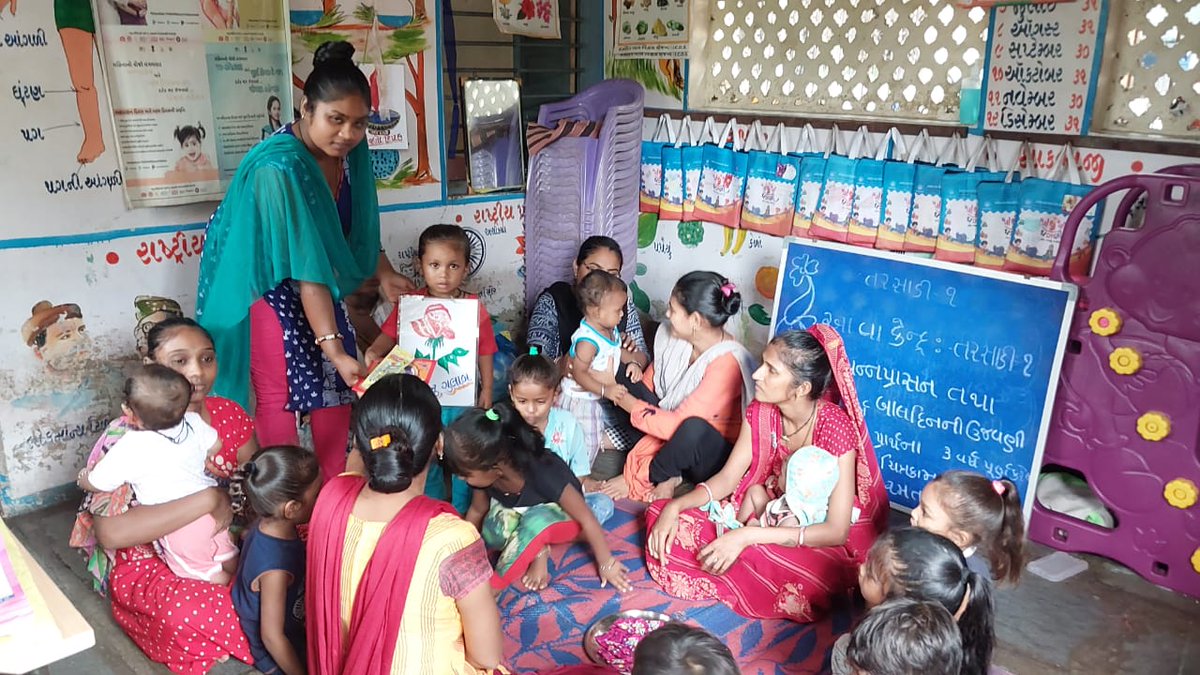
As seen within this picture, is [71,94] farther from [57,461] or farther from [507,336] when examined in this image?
[507,336]

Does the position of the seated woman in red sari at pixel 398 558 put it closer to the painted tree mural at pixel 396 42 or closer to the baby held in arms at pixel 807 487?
the baby held in arms at pixel 807 487

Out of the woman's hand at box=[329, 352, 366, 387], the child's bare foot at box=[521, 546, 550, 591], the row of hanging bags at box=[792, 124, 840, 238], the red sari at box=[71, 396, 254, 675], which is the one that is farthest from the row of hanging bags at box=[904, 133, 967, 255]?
the red sari at box=[71, 396, 254, 675]

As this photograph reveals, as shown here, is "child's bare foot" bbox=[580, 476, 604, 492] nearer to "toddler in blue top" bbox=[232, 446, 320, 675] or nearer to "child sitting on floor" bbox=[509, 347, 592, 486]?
"child sitting on floor" bbox=[509, 347, 592, 486]

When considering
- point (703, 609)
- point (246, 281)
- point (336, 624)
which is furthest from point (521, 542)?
point (246, 281)

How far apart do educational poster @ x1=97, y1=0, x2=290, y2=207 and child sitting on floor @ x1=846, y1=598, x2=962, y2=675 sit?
10.3ft

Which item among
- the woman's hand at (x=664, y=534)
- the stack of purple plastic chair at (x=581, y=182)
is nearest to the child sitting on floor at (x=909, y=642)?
the woman's hand at (x=664, y=534)

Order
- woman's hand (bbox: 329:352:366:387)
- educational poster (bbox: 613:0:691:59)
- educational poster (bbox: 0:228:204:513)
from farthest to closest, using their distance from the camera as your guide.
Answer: educational poster (bbox: 613:0:691:59)
educational poster (bbox: 0:228:204:513)
woman's hand (bbox: 329:352:366:387)

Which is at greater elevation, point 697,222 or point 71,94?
point 71,94

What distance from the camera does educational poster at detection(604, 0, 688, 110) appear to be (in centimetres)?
489

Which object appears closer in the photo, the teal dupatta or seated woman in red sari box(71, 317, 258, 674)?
seated woman in red sari box(71, 317, 258, 674)

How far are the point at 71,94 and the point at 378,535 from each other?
2.46 meters

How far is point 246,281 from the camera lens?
289cm

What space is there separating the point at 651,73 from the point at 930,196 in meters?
1.83

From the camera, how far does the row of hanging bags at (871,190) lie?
4.00m
